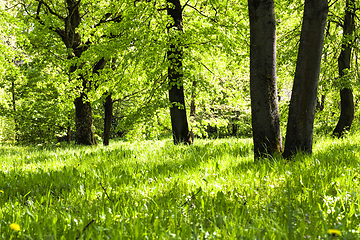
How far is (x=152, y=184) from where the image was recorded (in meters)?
2.87

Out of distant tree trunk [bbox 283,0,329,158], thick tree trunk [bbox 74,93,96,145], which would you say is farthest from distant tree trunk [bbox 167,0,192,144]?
thick tree trunk [bbox 74,93,96,145]

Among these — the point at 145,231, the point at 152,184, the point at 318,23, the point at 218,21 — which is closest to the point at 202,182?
the point at 152,184

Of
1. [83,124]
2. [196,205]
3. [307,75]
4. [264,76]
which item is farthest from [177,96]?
[83,124]

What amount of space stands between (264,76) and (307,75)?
2.12 ft

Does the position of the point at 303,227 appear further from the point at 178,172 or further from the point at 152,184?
the point at 178,172

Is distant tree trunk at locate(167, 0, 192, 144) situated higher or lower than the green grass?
higher

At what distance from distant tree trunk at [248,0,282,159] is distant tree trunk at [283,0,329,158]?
294mm

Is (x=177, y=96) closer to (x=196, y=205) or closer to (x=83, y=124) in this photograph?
(x=196, y=205)

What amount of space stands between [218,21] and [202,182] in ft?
21.5

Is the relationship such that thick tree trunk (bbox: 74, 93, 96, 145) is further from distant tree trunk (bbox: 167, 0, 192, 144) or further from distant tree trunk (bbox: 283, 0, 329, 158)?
distant tree trunk (bbox: 283, 0, 329, 158)

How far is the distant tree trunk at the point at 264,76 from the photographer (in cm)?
384

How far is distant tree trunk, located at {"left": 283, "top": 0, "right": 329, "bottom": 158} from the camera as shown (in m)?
3.66

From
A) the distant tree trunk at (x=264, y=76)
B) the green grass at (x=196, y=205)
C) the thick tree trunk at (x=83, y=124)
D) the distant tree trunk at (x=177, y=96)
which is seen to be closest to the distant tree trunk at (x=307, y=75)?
the distant tree trunk at (x=264, y=76)

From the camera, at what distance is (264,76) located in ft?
12.6
